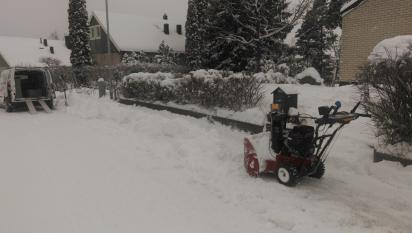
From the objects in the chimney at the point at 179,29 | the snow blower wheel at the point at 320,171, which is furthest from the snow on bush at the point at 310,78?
the chimney at the point at 179,29

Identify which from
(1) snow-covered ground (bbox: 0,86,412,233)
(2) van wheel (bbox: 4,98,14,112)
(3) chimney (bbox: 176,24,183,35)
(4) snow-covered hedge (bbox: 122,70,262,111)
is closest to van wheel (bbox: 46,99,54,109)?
(2) van wheel (bbox: 4,98,14,112)

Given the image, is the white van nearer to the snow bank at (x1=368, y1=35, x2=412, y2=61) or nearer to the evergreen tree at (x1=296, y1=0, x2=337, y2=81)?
the snow bank at (x1=368, y1=35, x2=412, y2=61)

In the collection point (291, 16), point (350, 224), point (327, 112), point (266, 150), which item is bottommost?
point (350, 224)

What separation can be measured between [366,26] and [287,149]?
12071 mm

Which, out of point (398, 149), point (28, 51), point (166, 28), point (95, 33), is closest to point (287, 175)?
point (398, 149)

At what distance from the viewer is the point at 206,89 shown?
1056cm

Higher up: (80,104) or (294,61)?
(294,61)

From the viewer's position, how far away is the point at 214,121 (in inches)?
385

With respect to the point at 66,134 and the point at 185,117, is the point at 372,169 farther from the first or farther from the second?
the point at 66,134

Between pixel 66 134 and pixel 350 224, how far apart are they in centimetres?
747

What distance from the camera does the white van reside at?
45.3ft

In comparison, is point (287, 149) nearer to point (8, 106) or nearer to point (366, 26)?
point (366, 26)

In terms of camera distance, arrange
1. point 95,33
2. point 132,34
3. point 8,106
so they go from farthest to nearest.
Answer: point 95,33, point 132,34, point 8,106

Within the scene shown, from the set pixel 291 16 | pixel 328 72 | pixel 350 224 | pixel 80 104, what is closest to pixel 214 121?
pixel 350 224
